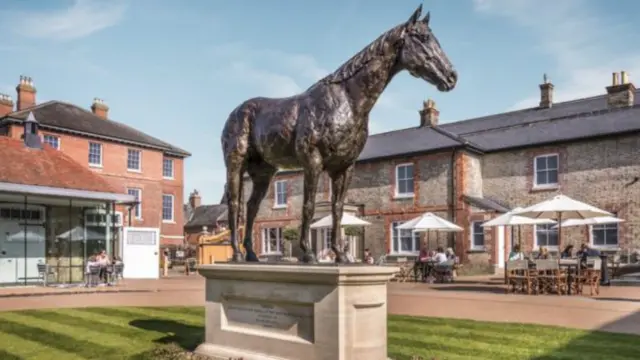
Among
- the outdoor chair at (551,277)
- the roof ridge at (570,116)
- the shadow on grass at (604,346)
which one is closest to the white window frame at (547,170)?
the roof ridge at (570,116)

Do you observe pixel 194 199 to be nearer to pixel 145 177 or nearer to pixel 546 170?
pixel 145 177

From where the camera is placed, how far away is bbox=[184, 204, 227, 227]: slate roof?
47219 millimetres

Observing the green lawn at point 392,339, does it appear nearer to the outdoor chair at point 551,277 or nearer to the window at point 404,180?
the outdoor chair at point 551,277

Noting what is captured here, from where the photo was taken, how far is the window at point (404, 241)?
26.0 metres

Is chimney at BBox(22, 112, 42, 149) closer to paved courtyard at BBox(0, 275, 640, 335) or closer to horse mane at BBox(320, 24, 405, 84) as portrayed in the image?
paved courtyard at BBox(0, 275, 640, 335)

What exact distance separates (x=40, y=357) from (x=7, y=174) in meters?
12.5

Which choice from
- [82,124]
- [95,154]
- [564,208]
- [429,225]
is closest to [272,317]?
[564,208]

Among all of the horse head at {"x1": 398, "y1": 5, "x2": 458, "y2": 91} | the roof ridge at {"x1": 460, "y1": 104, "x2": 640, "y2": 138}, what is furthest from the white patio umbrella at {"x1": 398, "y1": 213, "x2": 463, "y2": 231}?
the horse head at {"x1": 398, "y1": 5, "x2": 458, "y2": 91}

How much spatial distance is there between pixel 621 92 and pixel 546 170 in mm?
4695

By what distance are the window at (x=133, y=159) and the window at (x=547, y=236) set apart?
22299 millimetres

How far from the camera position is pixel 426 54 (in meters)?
5.70

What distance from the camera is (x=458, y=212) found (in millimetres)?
24703

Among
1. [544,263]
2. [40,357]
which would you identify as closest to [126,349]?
[40,357]

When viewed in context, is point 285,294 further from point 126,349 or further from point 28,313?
point 28,313
